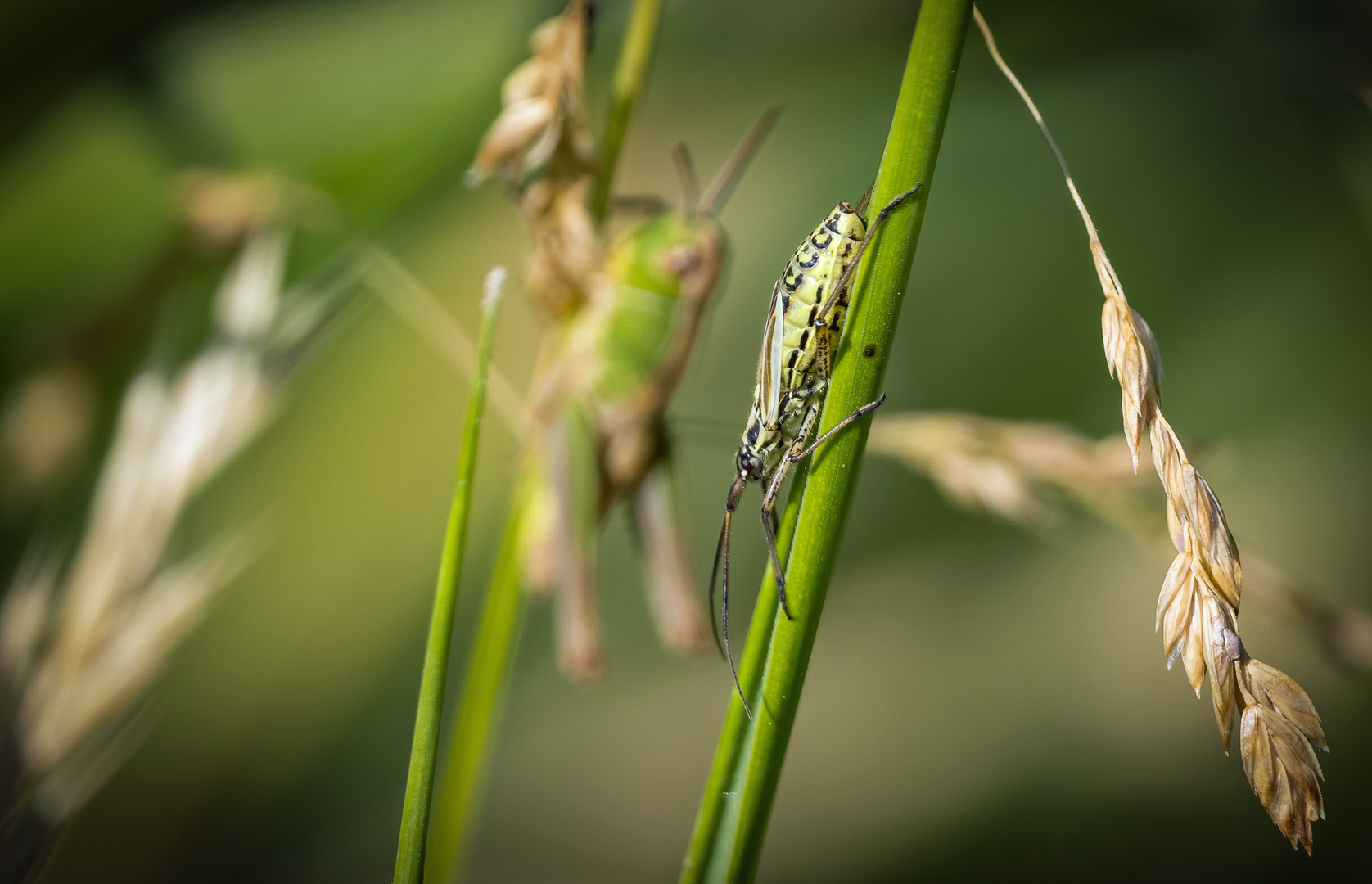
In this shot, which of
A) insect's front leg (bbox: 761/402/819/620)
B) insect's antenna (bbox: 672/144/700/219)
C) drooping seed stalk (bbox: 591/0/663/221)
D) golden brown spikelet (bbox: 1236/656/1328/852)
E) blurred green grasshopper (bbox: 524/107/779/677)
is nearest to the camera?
golden brown spikelet (bbox: 1236/656/1328/852)

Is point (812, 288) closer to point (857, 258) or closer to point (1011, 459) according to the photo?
point (857, 258)

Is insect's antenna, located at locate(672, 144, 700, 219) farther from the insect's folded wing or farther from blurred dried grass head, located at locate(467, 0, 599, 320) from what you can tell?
the insect's folded wing

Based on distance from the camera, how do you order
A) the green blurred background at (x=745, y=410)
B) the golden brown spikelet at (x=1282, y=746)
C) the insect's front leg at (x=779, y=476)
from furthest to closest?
1. the green blurred background at (x=745, y=410)
2. the insect's front leg at (x=779, y=476)
3. the golden brown spikelet at (x=1282, y=746)

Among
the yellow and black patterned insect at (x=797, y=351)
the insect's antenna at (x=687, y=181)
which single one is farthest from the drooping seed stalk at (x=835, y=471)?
the insect's antenna at (x=687, y=181)

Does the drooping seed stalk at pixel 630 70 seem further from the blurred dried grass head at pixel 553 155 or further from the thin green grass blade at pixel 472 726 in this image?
the thin green grass blade at pixel 472 726

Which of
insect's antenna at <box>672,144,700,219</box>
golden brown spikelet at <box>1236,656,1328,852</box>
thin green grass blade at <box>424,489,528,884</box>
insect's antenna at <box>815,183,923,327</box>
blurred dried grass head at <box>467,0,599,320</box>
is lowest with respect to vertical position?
thin green grass blade at <box>424,489,528,884</box>

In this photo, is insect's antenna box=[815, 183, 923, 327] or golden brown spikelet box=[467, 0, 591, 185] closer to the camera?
insect's antenna box=[815, 183, 923, 327]

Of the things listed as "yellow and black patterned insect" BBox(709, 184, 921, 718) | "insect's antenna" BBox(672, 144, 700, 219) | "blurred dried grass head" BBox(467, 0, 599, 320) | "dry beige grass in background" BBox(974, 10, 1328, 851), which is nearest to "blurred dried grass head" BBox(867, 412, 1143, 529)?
"yellow and black patterned insect" BBox(709, 184, 921, 718)
